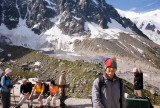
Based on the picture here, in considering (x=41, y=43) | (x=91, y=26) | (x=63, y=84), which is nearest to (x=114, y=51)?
(x=91, y=26)

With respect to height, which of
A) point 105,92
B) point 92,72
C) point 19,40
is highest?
point 19,40

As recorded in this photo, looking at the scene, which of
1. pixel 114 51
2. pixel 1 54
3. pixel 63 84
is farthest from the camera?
pixel 114 51

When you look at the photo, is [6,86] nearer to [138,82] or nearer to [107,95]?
[107,95]

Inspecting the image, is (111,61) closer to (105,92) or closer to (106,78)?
(106,78)

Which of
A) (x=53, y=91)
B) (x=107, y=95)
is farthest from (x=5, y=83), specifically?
(x=107, y=95)

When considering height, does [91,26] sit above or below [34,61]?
above

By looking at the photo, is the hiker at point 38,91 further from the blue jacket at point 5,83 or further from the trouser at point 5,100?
the blue jacket at point 5,83

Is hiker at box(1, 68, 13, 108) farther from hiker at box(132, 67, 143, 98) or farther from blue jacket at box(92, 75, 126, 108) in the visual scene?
hiker at box(132, 67, 143, 98)

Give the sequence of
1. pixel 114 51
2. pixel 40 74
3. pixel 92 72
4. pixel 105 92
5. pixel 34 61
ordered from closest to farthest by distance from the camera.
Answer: pixel 105 92, pixel 92 72, pixel 40 74, pixel 34 61, pixel 114 51

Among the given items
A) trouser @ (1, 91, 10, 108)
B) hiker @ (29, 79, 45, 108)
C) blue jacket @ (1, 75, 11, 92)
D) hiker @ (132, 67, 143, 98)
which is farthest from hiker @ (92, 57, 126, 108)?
hiker @ (29, 79, 45, 108)

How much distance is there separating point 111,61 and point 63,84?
821 cm

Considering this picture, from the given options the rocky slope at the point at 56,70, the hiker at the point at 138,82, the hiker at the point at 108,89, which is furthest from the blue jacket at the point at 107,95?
A: the rocky slope at the point at 56,70

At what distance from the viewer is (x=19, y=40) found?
187 meters

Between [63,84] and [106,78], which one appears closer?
[106,78]
